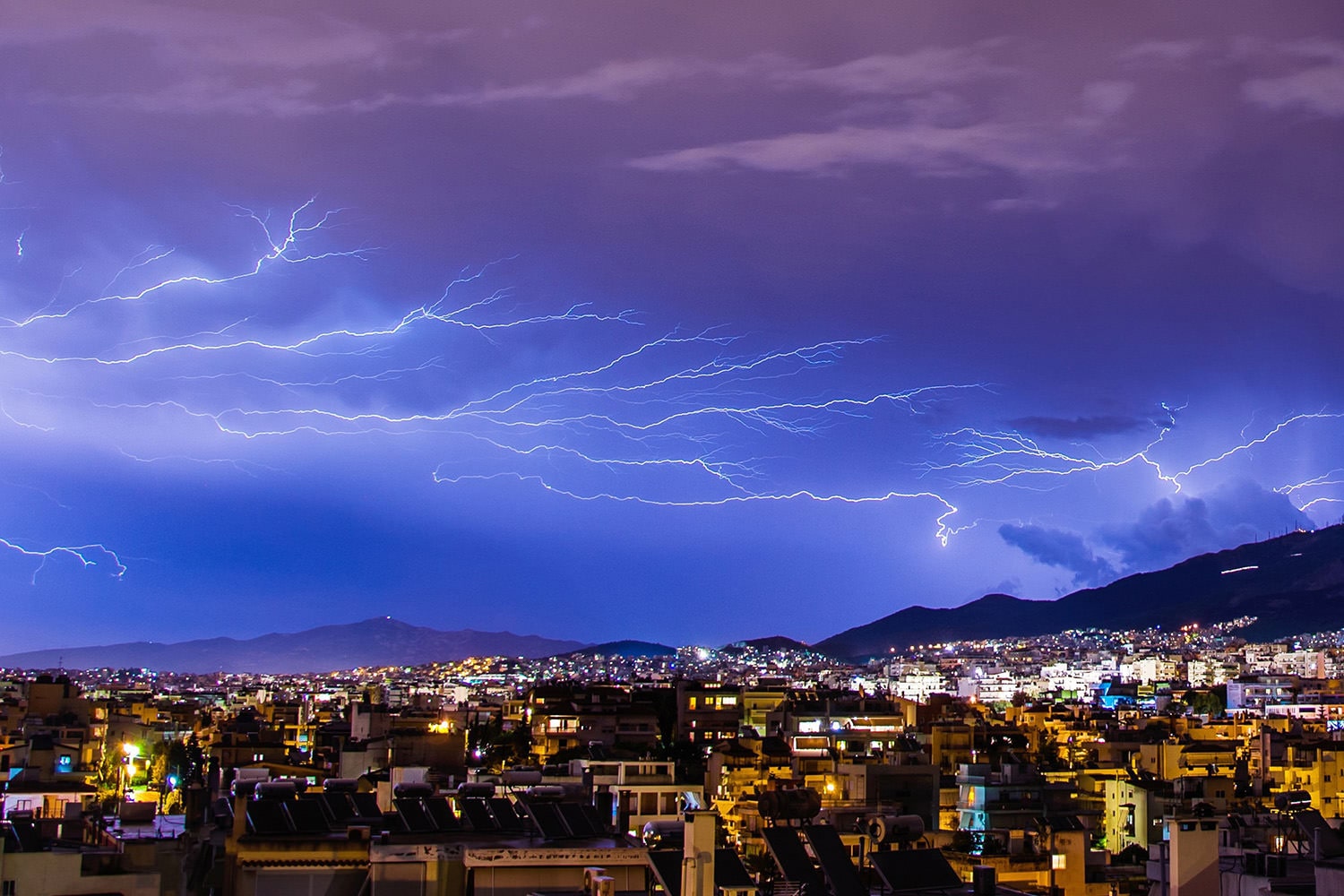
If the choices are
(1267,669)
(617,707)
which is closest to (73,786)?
(617,707)

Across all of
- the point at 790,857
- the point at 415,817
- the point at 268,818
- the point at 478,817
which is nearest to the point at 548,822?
the point at 478,817

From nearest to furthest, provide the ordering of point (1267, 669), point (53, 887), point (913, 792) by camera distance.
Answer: point (53, 887), point (913, 792), point (1267, 669)

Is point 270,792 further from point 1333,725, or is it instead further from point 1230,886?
point 1333,725

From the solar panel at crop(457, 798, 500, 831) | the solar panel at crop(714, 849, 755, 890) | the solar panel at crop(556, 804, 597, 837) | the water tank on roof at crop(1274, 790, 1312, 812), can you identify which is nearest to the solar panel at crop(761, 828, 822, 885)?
the solar panel at crop(714, 849, 755, 890)

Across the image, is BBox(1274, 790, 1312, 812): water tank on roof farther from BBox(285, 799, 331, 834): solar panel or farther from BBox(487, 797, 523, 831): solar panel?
BBox(285, 799, 331, 834): solar panel

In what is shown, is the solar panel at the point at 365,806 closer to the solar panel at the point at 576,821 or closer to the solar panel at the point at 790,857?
the solar panel at the point at 576,821

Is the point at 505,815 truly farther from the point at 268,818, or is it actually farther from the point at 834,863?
the point at 834,863
